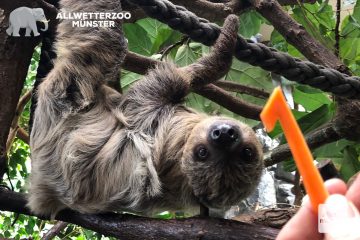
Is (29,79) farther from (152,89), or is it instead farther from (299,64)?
(299,64)

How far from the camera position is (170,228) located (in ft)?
6.84

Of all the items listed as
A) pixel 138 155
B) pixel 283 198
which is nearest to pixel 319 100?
pixel 138 155

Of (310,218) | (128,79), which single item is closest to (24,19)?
(128,79)

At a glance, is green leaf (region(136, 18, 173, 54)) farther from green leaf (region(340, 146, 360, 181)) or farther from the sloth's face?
green leaf (region(340, 146, 360, 181))

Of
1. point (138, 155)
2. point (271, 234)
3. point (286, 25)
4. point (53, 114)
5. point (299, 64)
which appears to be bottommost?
point (271, 234)

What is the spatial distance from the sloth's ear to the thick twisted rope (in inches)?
4.0

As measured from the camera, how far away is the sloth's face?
229 centimetres

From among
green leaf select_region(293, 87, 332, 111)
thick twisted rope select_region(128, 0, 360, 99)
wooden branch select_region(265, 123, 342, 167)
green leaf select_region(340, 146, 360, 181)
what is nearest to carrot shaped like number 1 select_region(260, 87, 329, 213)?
thick twisted rope select_region(128, 0, 360, 99)

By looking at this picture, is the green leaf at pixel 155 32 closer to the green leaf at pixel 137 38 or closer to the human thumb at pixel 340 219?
the green leaf at pixel 137 38

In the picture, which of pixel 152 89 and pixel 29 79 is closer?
pixel 152 89

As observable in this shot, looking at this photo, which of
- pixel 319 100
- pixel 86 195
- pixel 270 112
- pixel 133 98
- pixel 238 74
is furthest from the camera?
pixel 238 74

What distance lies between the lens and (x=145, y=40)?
3.44 metres

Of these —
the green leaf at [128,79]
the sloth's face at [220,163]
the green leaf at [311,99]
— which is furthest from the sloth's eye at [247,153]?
the green leaf at [128,79]

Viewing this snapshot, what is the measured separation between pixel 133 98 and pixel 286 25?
999 mm
